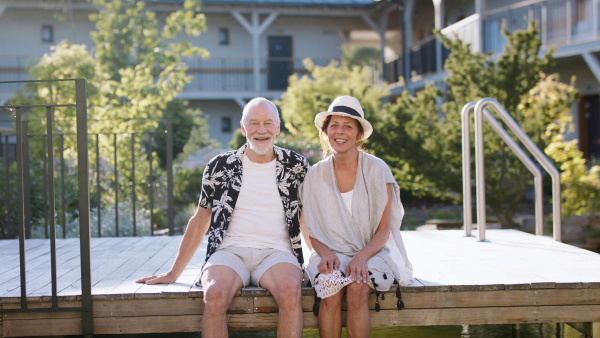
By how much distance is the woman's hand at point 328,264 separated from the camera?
10.4 ft

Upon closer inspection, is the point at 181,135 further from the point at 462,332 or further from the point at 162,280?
the point at 162,280

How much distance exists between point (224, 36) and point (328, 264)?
17.2 m

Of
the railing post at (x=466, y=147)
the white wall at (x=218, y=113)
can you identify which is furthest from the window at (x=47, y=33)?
the railing post at (x=466, y=147)

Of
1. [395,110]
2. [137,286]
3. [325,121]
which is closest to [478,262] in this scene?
[325,121]

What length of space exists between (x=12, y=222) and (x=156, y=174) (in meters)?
2.54

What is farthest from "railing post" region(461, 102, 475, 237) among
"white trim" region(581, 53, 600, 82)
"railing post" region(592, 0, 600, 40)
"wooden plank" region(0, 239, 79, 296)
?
"white trim" region(581, 53, 600, 82)

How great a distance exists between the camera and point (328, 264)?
3211 mm

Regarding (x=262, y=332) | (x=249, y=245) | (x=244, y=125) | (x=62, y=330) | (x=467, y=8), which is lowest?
(x=262, y=332)

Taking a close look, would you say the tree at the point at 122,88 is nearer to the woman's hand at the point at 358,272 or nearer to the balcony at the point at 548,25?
the woman's hand at the point at 358,272

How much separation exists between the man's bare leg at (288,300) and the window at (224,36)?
17.1 meters

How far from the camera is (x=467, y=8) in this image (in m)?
15.6

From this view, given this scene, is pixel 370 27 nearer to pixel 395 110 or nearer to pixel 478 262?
pixel 395 110

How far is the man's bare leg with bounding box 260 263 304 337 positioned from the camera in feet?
10.1

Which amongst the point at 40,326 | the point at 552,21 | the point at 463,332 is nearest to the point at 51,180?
the point at 40,326
